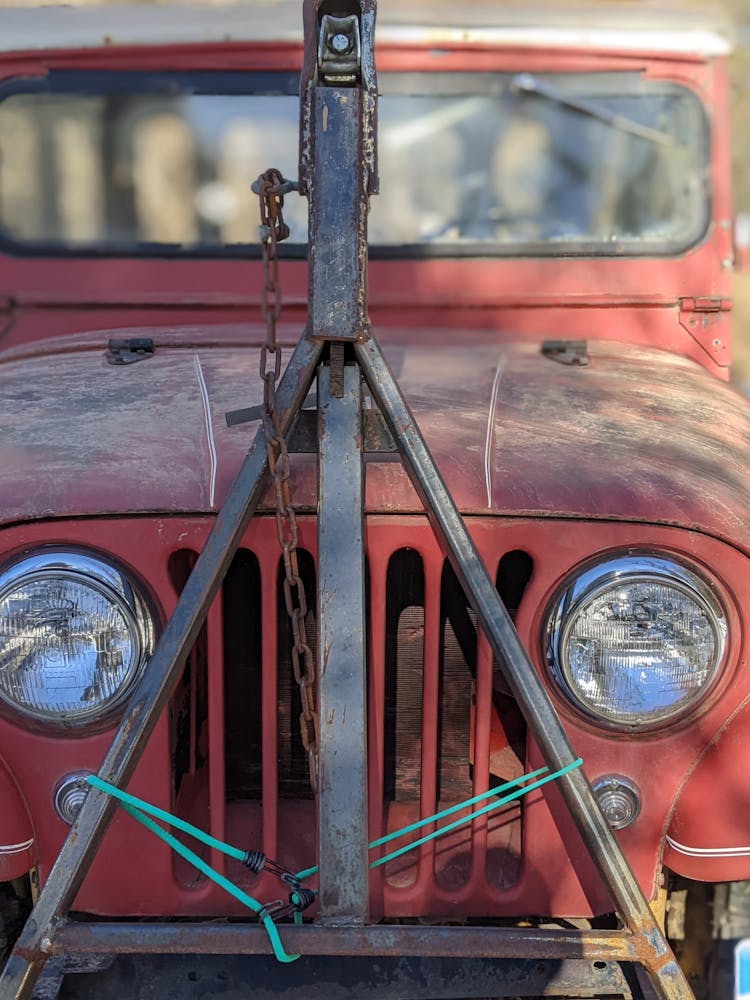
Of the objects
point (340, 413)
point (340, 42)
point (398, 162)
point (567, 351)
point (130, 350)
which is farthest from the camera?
point (398, 162)

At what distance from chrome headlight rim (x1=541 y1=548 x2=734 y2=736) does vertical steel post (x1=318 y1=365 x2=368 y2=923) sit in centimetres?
29

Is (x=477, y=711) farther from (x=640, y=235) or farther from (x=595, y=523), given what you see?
(x=640, y=235)

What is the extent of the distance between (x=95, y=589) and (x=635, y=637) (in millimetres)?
700

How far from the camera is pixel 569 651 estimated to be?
1595 millimetres

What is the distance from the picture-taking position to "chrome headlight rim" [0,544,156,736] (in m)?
1.55

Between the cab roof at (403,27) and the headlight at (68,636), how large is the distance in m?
1.50

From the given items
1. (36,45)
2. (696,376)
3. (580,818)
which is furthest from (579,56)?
(580,818)

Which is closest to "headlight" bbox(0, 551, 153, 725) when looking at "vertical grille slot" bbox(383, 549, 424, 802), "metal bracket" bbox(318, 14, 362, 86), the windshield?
"vertical grille slot" bbox(383, 549, 424, 802)

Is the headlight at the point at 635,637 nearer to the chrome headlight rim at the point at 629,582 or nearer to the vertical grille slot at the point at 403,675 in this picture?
the chrome headlight rim at the point at 629,582

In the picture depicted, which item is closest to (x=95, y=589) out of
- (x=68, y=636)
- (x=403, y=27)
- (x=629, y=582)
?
(x=68, y=636)

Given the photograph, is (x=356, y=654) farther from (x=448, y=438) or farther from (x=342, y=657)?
(x=448, y=438)

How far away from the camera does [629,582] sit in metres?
1.57

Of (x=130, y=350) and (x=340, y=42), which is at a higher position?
(x=340, y=42)

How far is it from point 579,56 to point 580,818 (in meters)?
1.80
